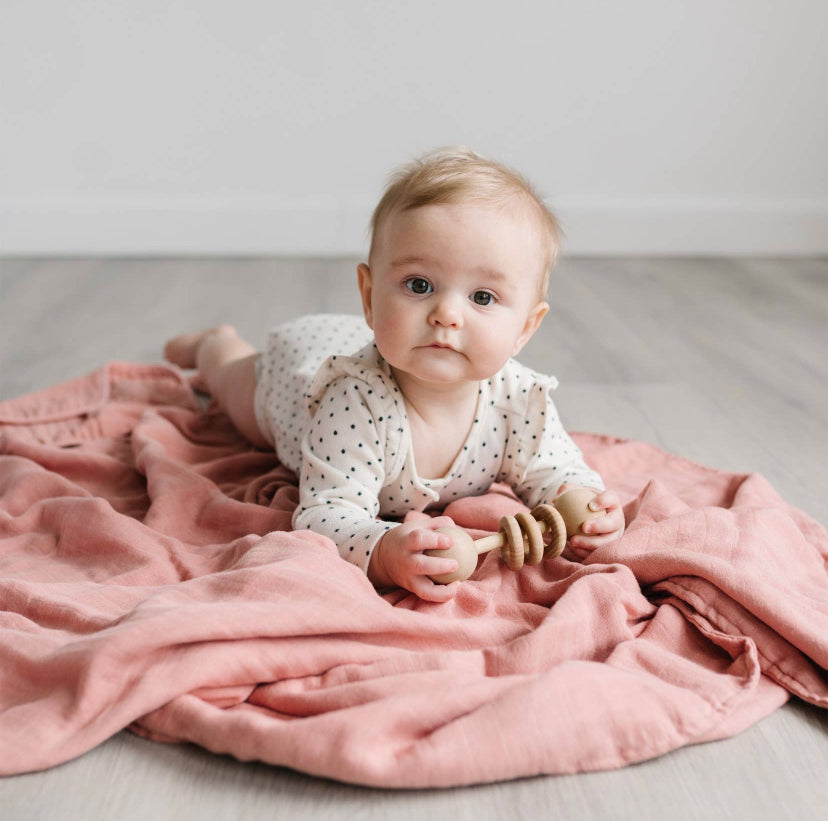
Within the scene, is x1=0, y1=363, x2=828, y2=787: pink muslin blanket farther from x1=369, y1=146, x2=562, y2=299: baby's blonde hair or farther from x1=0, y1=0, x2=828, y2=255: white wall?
x1=0, y1=0, x2=828, y2=255: white wall

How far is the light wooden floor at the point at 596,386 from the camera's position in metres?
0.75

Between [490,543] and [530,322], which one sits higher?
[530,322]

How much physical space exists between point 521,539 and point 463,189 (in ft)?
1.11

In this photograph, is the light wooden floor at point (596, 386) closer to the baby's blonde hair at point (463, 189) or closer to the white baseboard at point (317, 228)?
the white baseboard at point (317, 228)

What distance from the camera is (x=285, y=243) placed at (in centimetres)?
266

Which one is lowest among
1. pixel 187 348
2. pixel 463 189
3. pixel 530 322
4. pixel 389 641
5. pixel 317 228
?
pixel 317 228

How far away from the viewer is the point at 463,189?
38.1 inches

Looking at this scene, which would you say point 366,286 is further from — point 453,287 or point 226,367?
point 226,367

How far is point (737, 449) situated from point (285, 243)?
A: 153 centimetres

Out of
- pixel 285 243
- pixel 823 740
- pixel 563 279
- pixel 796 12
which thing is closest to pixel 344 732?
pixel 823 740

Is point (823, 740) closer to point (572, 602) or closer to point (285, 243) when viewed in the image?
point (572, 602)

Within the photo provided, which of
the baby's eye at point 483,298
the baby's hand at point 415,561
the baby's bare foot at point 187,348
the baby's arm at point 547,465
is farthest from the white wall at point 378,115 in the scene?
the baby's hand at point 415,561

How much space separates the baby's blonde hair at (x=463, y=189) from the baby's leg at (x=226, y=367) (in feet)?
1.52

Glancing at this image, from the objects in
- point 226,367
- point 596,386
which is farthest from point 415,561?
point 596,386
